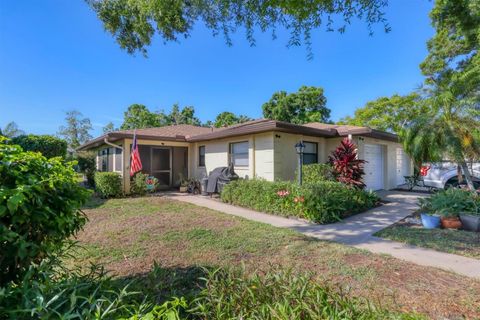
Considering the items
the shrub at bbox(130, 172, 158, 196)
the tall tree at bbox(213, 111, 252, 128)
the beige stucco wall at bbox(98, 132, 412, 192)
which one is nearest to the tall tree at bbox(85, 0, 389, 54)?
the beige stucco wall at bbox(98, 132, 412, 192)

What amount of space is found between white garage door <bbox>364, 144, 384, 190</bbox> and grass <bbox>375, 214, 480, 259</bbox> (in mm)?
5678

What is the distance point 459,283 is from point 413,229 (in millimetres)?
2791

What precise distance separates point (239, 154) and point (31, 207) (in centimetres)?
927

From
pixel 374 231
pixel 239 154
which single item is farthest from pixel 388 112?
pixel 374 231

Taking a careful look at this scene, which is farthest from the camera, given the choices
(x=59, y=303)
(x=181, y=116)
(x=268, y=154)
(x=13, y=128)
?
(x=181, y=116)

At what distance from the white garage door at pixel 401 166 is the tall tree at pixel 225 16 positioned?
11.7 metres

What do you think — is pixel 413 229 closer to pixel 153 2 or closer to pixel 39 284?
pixel 39 284

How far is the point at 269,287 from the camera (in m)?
2.04

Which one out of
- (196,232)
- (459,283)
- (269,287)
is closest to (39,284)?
(269,287)

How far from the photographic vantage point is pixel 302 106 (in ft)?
93.5

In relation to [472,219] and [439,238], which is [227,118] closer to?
[472,219]

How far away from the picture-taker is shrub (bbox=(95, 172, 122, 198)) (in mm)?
10141

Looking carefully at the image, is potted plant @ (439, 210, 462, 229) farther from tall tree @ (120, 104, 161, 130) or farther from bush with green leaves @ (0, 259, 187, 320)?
tall tree @ (120, 104, 161, 130)

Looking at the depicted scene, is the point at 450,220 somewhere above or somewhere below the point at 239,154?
below
